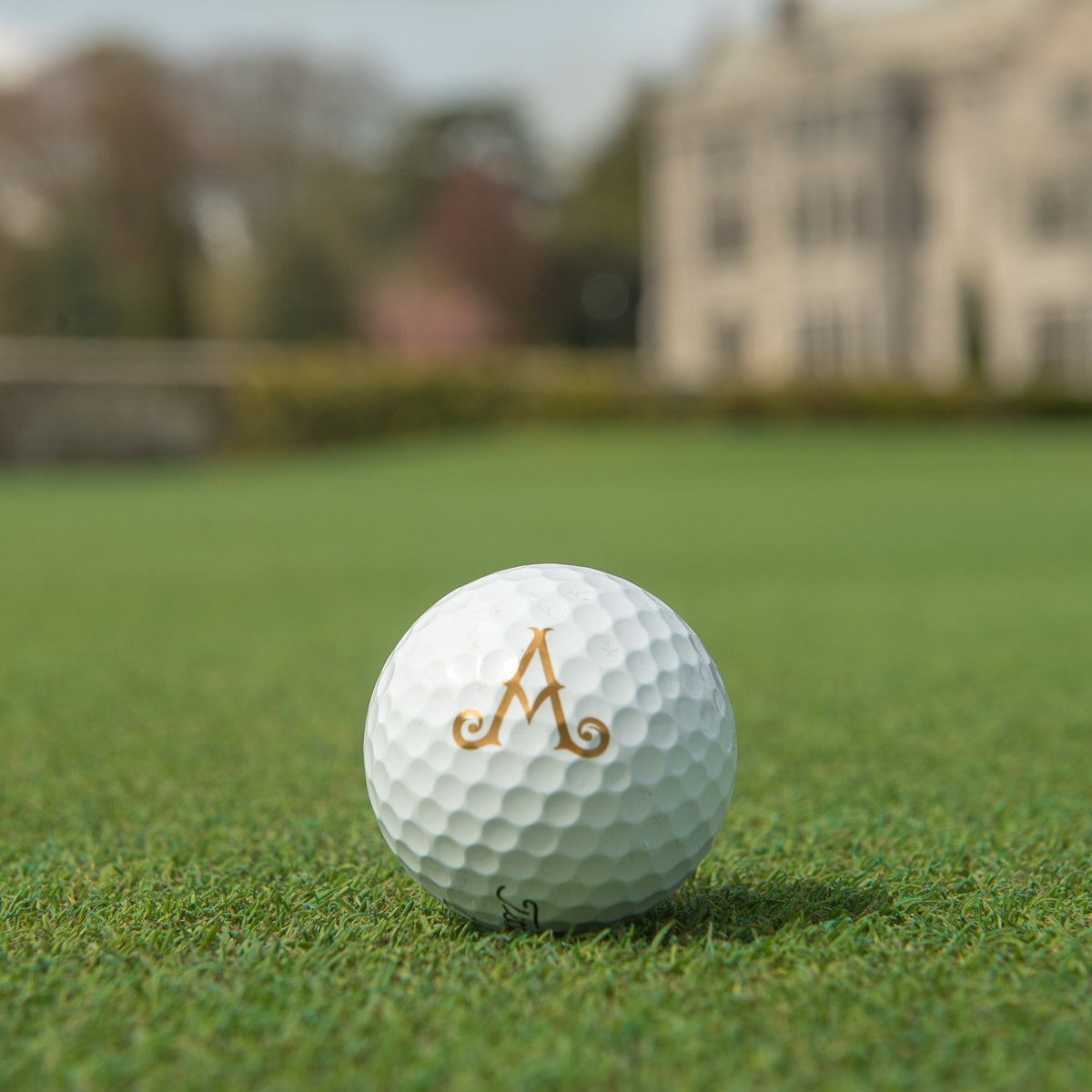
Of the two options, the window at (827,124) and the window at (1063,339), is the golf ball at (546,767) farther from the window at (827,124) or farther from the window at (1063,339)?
the window at (827,124)

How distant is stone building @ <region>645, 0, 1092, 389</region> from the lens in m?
36.6

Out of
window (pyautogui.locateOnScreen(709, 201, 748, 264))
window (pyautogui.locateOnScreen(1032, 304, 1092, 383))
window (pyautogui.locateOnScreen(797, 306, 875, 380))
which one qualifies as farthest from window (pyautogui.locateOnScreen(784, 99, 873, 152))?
window (pyautogui.locateOnScreen(1032, 304, 1092, 383))

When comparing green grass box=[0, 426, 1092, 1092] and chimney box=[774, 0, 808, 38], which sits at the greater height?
chimney box=[774, 0, 808, 38]

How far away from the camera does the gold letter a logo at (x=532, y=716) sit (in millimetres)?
2092

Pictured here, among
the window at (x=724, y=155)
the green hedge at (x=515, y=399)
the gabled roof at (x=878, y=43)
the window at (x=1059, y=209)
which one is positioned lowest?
the green hedge at (x=515, y=399)

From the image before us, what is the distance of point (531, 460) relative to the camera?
23.1 m

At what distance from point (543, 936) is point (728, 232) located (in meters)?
42.8

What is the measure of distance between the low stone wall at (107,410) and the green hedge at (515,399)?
56.2 inches

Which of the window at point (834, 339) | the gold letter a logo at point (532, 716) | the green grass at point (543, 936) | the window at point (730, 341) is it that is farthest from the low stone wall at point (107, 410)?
the gold letter a logo at point (532, 716)

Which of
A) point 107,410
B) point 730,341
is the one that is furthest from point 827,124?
point 107,410

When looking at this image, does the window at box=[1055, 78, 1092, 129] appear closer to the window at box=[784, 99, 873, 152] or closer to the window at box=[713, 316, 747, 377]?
the window at box=[784, 99, 873, 152]

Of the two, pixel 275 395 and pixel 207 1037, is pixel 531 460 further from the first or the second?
pixel 207 1037

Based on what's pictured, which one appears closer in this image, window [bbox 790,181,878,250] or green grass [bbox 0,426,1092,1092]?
green grass [bbox 0,426,1092,1092]

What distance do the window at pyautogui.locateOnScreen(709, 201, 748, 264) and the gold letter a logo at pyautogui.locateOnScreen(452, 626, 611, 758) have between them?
42328 mm
